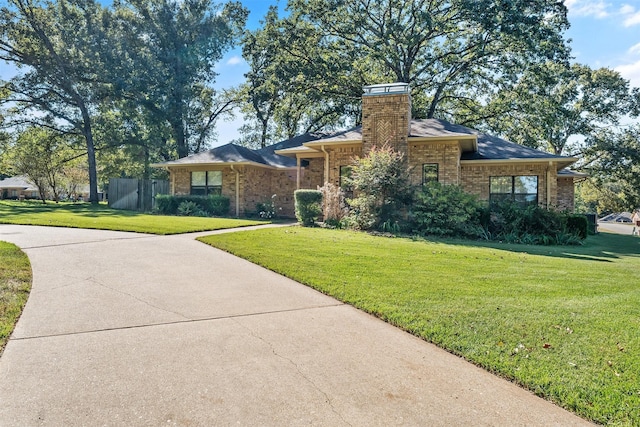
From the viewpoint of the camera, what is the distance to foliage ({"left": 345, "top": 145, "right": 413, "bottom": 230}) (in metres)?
12.9

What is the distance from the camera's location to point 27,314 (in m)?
4.08

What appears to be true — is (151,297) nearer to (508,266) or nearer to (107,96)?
(508,266)

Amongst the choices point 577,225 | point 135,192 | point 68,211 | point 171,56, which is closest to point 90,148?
point 135,192

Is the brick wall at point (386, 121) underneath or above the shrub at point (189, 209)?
above

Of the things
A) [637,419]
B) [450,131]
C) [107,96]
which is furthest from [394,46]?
[637,419]

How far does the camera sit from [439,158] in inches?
604

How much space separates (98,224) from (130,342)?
1023cm

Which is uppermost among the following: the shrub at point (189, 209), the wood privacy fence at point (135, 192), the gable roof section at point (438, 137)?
the gable roof section at point (438, 137)

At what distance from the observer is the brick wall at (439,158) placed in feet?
49.7

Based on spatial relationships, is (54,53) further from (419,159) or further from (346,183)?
(419,159)

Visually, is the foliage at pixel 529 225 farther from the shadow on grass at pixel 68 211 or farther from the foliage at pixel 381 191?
the shadow on grass at pixel 68 211

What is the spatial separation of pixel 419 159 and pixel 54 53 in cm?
2446

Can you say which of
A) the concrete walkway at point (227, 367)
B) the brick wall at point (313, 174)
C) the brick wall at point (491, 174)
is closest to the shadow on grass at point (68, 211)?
the brick wall at point (313, 174)

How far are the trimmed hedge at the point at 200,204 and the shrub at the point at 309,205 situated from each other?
257 inches
